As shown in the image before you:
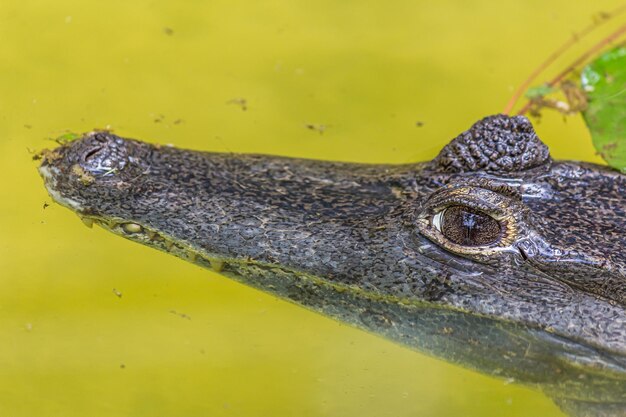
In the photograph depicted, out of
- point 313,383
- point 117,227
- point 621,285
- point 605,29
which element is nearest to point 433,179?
point 621,285

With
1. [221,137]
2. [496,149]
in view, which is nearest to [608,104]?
[496,149]

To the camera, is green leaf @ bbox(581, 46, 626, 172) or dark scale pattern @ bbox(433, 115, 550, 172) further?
green leaf @ bbox(581, 46, 626, 172)

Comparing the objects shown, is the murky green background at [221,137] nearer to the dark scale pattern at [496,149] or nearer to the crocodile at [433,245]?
the crocodile at [433,245]

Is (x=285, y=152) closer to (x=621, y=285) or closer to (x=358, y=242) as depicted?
(x=358, y=242)

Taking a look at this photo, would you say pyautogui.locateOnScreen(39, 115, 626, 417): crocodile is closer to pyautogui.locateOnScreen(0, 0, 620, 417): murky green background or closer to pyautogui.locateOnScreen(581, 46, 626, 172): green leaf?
pyautogui.locateOnScreen(0, 0, 620, 417): murky green background

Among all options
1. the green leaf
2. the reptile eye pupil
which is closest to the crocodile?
the reptile eye pupil

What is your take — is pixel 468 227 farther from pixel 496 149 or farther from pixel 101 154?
pixel 101 154
